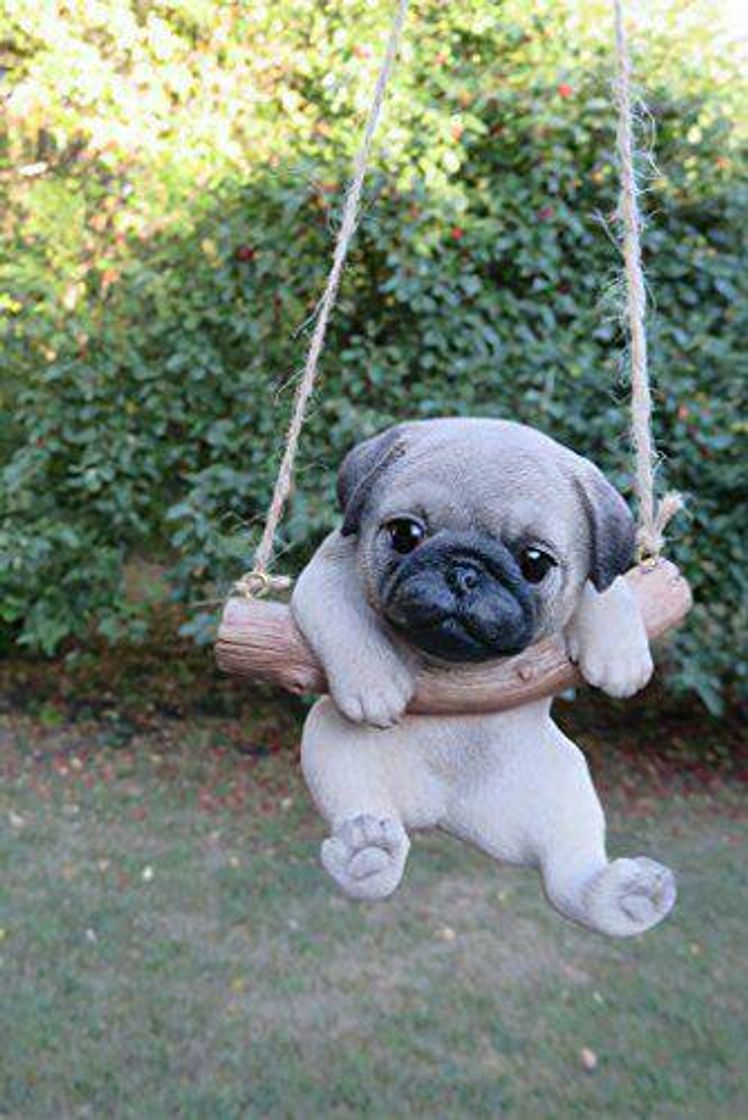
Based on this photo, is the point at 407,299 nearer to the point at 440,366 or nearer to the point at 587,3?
the point at 440,366

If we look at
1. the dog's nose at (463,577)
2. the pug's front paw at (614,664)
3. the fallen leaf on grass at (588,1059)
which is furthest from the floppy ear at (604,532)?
the fallen leaf on grass at (588,1059)

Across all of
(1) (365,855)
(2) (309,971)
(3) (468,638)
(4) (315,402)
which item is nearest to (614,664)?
(3) (468,638)

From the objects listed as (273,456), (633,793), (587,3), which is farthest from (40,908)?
(587,3)

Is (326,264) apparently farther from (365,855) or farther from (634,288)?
(365,855)

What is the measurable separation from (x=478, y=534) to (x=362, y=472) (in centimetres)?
22

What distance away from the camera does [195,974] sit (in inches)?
149

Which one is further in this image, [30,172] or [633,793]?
[633,793]

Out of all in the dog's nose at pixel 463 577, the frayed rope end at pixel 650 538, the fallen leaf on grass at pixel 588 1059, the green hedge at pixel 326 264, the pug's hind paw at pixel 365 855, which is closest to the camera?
the dog's nose at pixel 463 577

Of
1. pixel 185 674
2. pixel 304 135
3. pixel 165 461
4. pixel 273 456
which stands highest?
pixel 304 135

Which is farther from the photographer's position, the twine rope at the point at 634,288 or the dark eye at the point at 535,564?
the twine rope at the point at 634,288

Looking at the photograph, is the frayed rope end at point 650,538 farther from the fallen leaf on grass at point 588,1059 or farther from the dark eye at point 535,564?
the fallen leaf on grass at point 588,1059

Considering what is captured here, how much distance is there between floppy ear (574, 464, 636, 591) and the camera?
149cm

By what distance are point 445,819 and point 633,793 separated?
4003 mm

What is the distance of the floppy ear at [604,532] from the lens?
1.49m
